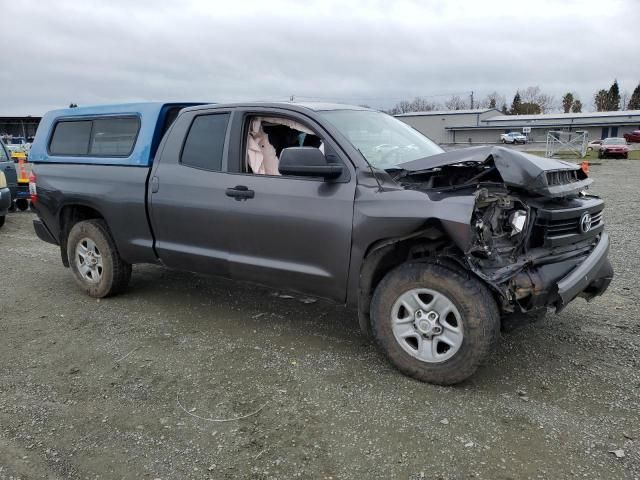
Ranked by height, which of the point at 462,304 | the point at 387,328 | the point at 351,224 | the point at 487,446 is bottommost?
the point at 487,446

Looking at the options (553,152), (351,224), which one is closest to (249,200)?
(351,224)

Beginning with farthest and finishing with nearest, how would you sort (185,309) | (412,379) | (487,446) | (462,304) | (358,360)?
1. (185,309)
2. (358,360)
3. (412,379)
4. (462,304)
5. (487,446)

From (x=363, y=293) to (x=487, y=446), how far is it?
51.2 inches

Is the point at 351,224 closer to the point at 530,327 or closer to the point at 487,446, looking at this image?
the point at 487,446

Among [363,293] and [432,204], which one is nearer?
[432,204]

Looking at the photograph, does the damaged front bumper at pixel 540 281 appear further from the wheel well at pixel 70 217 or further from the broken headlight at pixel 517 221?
the wheel well at pixel 70 217

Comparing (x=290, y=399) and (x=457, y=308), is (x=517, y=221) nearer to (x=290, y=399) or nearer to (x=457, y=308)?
(x=457, y=308)

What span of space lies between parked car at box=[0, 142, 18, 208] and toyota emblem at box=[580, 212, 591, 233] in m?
9.72

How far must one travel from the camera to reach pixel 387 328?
360 cm

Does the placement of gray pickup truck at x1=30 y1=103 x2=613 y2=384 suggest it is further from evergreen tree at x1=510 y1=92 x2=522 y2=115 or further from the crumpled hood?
evergreen tree at x1=510 y1=92 x2=522 y2=115

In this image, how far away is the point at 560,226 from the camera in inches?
139

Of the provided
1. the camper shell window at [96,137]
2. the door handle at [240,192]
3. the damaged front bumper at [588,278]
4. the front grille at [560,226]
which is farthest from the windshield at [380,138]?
the camper shell window at [96,137]

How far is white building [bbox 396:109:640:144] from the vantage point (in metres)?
62.8

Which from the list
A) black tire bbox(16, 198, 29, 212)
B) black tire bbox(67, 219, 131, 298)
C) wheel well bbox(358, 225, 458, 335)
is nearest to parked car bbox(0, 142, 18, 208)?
black tire bbox(16, 198, 29, 212)
